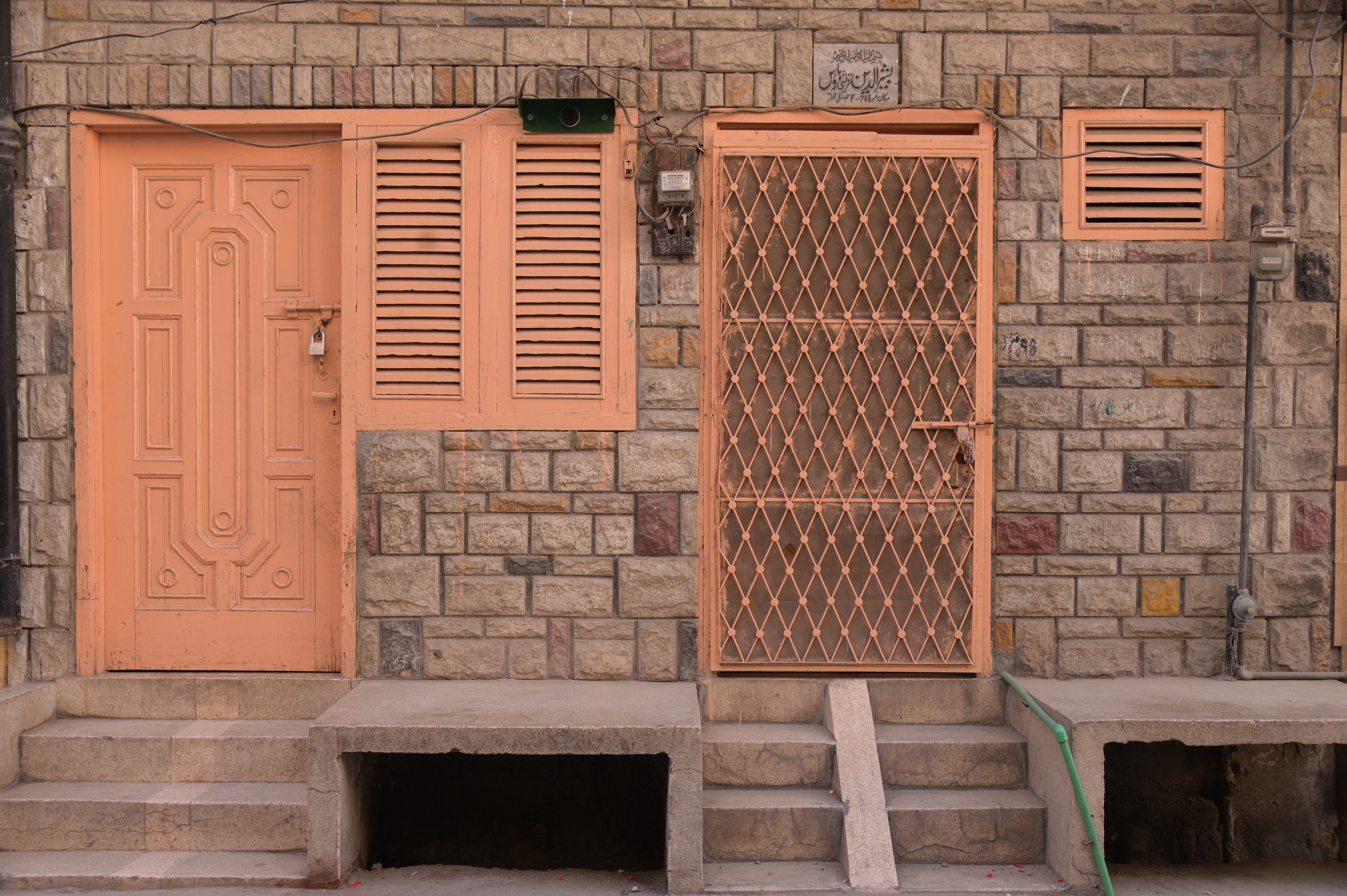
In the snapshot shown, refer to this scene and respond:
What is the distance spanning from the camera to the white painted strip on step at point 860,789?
12.9 ft

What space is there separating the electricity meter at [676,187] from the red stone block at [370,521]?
208 cm

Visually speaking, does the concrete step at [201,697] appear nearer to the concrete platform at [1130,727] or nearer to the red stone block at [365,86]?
the red stone block at [365,86]

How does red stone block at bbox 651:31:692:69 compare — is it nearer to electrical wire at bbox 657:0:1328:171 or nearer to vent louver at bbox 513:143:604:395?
electrical wire at bbox 657:0:1328:171

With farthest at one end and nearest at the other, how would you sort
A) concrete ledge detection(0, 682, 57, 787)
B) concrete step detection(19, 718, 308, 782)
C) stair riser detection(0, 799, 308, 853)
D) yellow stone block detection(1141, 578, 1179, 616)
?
yellow stone block detection(1141, 578, 1179, 616) → concrete step detection(19, 718, 308, 782) → concrete ledge detection(0, 682, 57, 787) → stair riser detection(0, 799, 308, 853)

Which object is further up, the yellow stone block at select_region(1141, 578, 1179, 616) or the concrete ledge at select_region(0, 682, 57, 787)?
the yellow stone block at select_region(1141, 578, 1179, 616)

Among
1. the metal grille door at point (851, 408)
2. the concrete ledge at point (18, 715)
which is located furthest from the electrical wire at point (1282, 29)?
the concrete ledge at point (18, 715)

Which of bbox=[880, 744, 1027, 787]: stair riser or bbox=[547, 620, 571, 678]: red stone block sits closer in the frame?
bbox=[880, 744, 1027, 787]: stair riser

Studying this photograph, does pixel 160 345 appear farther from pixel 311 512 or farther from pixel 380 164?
pixel 380 164

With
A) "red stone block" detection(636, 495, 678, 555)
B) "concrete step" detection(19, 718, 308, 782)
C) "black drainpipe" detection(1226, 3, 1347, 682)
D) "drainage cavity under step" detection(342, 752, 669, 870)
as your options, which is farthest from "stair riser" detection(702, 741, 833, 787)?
"black drainpipe" detection(1226, 3, 1347, 682)

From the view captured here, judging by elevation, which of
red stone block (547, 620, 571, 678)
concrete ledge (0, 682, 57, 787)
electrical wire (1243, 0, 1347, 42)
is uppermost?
electrical wire (1243, 0, 1347, 42)

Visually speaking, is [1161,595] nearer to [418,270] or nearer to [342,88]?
[418,270]

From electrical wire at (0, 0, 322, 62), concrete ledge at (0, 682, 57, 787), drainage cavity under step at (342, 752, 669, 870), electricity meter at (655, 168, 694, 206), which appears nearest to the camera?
concrete ledge at (0, 682, 57, 787)

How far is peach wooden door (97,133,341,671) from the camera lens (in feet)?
15.7

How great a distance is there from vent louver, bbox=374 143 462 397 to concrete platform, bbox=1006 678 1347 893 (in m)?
3.27
